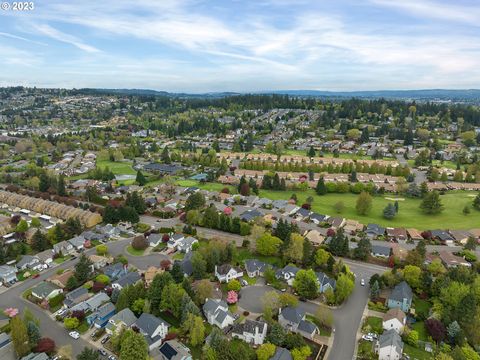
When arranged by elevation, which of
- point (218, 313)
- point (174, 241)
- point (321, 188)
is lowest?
point (218, 313)

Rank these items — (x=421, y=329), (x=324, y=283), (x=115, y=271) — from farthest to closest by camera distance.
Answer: (x=115, y=271) → (x=324, y=283) → (x=421, y=329)

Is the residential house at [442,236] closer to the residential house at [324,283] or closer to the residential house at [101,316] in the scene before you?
the residential house at [324,283]

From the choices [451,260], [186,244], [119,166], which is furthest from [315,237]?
[119,166]

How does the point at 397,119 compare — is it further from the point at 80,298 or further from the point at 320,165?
the point at 80,298

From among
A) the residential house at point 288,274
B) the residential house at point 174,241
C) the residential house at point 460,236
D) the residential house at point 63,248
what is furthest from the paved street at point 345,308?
the residential house at point 63,248

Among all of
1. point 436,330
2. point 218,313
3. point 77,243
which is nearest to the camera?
point 436,330

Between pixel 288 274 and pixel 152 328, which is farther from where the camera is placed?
pixel 288 274

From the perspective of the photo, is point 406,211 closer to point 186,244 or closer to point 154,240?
point 186,244

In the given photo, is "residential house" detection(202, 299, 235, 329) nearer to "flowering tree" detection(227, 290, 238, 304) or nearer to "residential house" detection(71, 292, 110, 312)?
"flowering tree" detection(227, 290, 238, 304)
